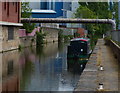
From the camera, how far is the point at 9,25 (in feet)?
124

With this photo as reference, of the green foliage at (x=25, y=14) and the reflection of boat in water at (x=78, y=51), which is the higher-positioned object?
the green foliage at (x=25, y=14)

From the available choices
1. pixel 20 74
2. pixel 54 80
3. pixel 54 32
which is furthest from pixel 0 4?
pixel 54 32

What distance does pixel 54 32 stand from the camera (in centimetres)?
7731

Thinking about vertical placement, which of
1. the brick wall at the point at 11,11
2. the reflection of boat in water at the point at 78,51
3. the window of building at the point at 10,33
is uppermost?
the brick wall at the point at 11,11

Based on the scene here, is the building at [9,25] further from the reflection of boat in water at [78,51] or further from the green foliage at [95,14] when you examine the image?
the green foliage at [95,14]

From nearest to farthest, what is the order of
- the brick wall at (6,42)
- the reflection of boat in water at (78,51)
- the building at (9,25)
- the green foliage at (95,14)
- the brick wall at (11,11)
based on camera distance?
1. the reflection of boat in water at (78,51)
2. the building at (9,25)
3. the brick wall at (6,42)
4. the brick wall at (11,11)
5. the green foliage at (95,14)

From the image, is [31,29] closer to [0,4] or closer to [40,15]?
[0,4]

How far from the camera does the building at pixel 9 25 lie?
35.5m

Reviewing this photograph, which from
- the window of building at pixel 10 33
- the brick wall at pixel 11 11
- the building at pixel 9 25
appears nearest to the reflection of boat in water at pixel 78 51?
the building at pixel 9 25

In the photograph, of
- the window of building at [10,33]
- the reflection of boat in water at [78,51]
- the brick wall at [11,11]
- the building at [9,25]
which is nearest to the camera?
the reflection of boat in water at [78,51]

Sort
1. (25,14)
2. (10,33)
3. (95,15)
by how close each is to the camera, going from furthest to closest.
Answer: (95,15), (25,14), (10,33)

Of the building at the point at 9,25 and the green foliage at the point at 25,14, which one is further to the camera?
the green foliage at the point at 25,14

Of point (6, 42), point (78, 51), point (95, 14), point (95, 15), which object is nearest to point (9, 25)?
point (6, 42)

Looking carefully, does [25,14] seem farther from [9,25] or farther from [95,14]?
[95,14]
